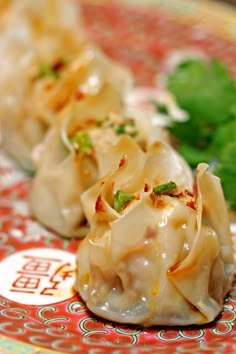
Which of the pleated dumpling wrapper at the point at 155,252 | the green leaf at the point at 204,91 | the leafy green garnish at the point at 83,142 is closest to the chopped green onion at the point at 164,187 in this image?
the pleated dumpling wrapper at the point at 155,252

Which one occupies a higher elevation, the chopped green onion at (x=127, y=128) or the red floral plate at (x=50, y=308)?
the chopped green onion at (x=127, y=128)

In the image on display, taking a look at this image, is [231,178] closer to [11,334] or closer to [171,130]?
[171,130]

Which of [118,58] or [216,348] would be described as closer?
[216,348]

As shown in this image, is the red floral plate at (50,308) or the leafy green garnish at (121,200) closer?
the red floral plate at (50,308)

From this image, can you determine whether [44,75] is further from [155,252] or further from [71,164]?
[155,252]

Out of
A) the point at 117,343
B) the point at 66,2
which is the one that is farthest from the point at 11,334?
the point at 66,2

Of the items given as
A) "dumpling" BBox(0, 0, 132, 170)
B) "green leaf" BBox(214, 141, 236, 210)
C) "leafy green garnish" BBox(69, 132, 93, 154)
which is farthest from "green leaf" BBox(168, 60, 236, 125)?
"leafy green garnish" BBox(69, 132, 93, 154)

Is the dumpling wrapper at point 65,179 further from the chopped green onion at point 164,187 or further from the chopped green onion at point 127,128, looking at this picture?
the chopped green onion at point 164,187

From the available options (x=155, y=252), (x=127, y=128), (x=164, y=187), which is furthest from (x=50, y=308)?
(x=127, y=128)

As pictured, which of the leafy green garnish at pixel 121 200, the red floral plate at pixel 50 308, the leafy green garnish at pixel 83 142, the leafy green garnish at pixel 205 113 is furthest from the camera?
the leafy green garnish at pixel 205 113
